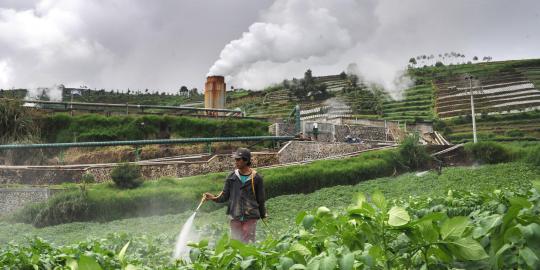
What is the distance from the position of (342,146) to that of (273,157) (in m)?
3.72

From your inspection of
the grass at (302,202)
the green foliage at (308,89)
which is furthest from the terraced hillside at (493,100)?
the grass at (302,202)

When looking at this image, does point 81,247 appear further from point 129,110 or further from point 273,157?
point 129,110

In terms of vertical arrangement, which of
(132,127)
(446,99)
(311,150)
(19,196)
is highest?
(446,99)

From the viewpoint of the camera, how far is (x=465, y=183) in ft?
42.4

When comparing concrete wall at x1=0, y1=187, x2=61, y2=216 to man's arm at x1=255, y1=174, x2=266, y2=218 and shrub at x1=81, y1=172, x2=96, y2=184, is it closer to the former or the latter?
shrub at x1=81, y1=172, x2=96, y2=184

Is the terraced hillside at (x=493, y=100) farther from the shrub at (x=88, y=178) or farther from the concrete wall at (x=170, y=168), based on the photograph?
the shrub at (x=88, y=178)

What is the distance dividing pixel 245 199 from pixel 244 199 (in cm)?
1

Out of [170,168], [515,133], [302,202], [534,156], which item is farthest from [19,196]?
[515,133]

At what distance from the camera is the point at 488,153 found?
17.7 meters

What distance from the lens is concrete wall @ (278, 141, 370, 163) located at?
1875 cm

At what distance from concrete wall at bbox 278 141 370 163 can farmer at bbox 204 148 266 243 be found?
498 inches

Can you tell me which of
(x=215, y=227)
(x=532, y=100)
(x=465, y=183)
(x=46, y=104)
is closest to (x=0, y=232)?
(x=215, y=227)

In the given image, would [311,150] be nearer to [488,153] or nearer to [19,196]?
[488,153]

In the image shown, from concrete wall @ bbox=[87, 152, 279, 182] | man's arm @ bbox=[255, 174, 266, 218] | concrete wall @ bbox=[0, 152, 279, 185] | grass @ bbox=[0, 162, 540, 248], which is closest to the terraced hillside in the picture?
grass @ bbox=[0, 162, 540, 248]
